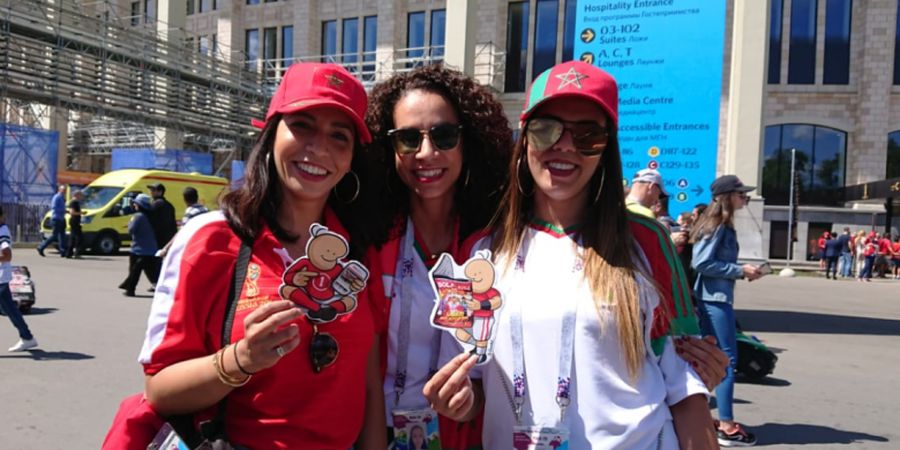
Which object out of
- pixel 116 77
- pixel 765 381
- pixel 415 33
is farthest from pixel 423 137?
pixel 415 33

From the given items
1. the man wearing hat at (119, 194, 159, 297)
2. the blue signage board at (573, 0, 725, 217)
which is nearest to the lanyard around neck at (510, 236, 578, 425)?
the blue signage board at (573, 0, 725, 217)

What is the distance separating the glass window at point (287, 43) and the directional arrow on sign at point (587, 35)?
30.0m

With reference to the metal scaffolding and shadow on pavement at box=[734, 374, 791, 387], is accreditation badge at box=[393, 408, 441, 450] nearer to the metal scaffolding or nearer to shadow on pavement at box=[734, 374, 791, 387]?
shadow on pavement at box=[734, 374, 791, 387]

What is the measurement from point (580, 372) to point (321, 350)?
30.7 inches

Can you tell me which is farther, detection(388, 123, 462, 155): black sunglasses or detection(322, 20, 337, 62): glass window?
detection(322, 20, 337, 62): glass window

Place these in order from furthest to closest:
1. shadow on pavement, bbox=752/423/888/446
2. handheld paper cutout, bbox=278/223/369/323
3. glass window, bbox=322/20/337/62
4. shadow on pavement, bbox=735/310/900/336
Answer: glass window, bbox=322/20/337/62 < shadow on pavement, bbox=735/310/900/336 < shadow on pavement, bbox=752/423/888/446 < handheld paper cutout, bbox=278/223/369/323

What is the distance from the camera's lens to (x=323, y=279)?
186 centimetres

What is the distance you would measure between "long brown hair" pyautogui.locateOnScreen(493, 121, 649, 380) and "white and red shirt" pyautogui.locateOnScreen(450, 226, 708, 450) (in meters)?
0.03

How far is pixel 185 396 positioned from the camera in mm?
1765

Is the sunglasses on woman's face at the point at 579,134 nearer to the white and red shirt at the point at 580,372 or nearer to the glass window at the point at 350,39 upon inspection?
the white and red shirt at the point at 580,372

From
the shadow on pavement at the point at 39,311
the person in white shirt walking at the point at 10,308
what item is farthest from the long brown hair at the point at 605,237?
the shadow on pavement at the point at 39,311

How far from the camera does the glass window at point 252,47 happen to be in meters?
35.5

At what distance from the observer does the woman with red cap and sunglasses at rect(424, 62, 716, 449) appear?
187cm

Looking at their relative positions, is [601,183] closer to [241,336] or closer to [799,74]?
→ [241,336]
